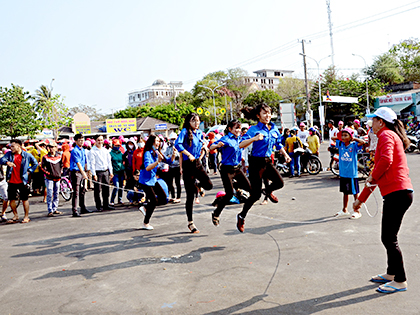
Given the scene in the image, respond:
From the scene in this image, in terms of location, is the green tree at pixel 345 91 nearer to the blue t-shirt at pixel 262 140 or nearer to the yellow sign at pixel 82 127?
the yellow sign at pixel 82 127

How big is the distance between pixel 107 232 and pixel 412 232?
18.2 ft

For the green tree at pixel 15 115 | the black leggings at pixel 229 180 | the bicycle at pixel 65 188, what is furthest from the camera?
the green tree at pixel 15 115

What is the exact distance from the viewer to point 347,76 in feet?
170

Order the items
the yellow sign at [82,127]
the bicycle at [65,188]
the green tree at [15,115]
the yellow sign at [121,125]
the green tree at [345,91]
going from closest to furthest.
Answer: the bicycle at [65,188]
the green tree at [15,115]
the green tree at [345,91]
the yellow sign at [121,125]
the yellow sign at [82,127]

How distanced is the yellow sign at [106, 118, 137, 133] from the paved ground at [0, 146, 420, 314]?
41131mm

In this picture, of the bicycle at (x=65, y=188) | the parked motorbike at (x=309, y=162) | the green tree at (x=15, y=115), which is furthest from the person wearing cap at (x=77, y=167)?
the green tree at (x=15, y=115)

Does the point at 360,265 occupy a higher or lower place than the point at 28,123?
lower

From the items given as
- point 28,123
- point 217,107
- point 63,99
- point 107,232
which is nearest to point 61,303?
point 107,232

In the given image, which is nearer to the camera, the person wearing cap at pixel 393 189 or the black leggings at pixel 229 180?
the person wearing cap at pixel 393 189

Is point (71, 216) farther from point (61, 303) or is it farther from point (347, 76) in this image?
point (347, 76)

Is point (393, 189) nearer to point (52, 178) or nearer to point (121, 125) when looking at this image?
point (52, 178)

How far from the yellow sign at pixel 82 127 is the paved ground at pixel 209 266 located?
43.5 meters

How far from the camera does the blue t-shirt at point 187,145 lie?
6.40 m

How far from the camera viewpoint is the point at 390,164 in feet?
12.4
